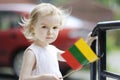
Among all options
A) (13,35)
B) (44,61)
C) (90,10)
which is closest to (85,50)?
(44,61)

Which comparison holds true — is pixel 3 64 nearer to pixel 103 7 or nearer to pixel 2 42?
pixel 2 42

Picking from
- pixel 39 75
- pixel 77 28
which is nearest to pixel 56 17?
pixel 39 75

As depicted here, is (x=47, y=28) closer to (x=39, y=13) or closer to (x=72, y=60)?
(x=39, y=13)

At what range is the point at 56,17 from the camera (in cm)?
242

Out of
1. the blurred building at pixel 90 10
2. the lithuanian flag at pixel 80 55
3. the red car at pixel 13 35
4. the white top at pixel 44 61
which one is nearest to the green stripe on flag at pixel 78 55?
the lithuanian flag at pixel 80 55

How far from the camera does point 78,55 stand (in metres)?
2.29

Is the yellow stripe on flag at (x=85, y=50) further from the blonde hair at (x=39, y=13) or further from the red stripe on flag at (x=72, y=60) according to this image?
the blonde hair at (x=39, y=13)

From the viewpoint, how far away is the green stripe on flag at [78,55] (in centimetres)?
227

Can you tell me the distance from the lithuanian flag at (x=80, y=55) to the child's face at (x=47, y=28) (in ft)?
0.51

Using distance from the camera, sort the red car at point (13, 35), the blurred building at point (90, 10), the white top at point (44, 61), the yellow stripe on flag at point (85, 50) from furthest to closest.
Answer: the blurred building at point (90, 10) → the red car at point (13, 35) → the white top at point (44, 61) → the yellow stripe on flag at point (85, 50)

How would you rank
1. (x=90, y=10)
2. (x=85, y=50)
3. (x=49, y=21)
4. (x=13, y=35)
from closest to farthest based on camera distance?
1. (x=85, y=50)
2. (x=49, y=21)
3. (x=13, y=35)
4. (x=90, y=10)

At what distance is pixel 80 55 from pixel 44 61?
0.21m

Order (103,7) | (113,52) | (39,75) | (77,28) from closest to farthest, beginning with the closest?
1. (39,75)
2. (77,28)
3. (113,52)
4. (103,7)

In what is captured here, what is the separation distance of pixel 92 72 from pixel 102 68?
0.17 metres
